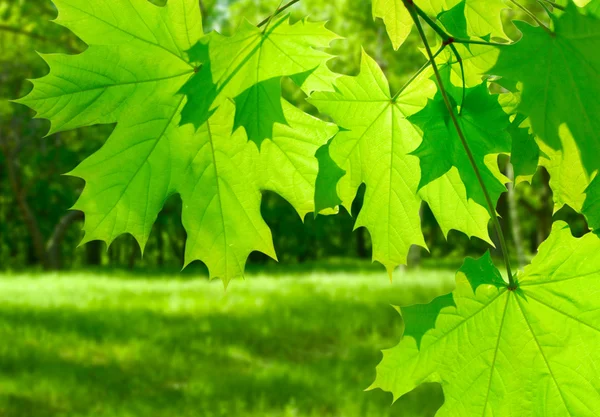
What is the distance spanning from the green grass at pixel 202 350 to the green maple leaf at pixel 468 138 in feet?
10.8

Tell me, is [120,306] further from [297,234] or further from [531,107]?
[297,234]

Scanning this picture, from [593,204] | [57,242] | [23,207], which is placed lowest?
[593,204]

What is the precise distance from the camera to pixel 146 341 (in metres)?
5.28

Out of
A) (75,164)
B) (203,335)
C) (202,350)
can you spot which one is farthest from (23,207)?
(202,350)

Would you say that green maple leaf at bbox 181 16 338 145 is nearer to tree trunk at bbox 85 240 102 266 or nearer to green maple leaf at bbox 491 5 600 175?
green maple leaf at bbox 491 5 600 175

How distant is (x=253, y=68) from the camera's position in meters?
0.57

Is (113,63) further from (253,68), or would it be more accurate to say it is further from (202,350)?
(202,350)

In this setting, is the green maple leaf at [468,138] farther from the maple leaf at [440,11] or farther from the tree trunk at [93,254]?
the tree trunk at [93,254]

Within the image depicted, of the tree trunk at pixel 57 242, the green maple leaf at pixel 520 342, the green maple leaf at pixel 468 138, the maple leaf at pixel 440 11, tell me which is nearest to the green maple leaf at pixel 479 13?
the maple leaf at pixel 440 11

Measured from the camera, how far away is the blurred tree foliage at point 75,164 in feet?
28.1

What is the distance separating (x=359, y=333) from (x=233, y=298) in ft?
5.73

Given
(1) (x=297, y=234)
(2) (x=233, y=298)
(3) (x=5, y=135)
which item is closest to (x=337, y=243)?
(1) (x=297, y=234)

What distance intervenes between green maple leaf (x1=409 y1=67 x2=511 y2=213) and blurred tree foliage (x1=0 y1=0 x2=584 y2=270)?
8.93 feet

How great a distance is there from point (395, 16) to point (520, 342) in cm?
33
